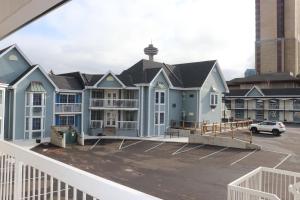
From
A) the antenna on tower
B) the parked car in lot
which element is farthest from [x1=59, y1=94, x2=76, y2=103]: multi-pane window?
the parked car in lot

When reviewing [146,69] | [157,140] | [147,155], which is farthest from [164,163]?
[146,69]

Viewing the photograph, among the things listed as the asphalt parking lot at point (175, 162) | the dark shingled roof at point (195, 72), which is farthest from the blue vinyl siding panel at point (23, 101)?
the dark shingled roof at point (195, 72)

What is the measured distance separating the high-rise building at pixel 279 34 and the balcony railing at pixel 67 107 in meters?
50.2

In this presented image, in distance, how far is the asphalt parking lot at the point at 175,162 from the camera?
10.4 metres

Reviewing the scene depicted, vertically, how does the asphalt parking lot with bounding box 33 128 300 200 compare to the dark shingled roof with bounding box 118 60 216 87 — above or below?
below

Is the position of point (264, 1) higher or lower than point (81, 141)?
higher

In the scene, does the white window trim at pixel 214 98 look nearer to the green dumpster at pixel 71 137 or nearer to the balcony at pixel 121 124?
the balcony at pixel 121 124

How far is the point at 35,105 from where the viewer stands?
2031 centimetres

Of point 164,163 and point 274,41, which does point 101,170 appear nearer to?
point 164,163

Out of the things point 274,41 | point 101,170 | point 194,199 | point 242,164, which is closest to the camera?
point 194,199

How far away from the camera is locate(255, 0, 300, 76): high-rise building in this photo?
193 ft

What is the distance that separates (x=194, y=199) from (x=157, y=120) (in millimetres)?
14727

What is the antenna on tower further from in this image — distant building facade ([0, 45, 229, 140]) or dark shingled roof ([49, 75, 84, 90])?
dark shingled roof ([49, 75, 84, 90])

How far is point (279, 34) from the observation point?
6088 centimetres
